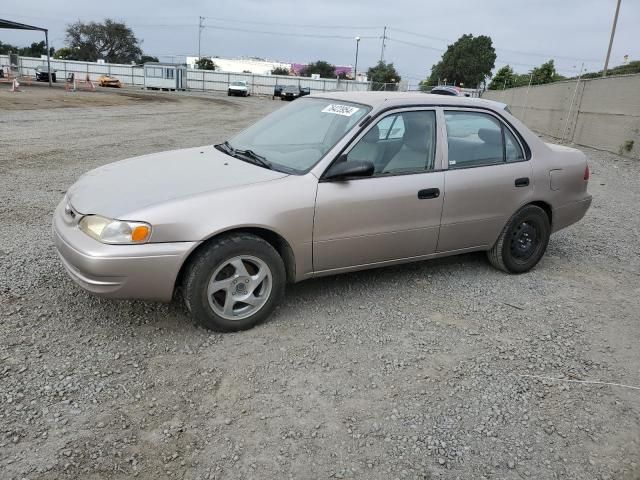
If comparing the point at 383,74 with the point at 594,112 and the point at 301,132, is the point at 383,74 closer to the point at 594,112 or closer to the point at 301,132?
the point at 594,112

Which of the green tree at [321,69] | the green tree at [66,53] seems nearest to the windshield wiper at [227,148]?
the green tree at [66,53]

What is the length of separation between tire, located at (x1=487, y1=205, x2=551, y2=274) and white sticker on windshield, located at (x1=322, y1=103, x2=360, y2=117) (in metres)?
1.80

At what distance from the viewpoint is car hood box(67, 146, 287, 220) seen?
3.34 meters

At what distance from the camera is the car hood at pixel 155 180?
11.0ft

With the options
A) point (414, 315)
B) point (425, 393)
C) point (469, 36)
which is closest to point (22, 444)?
point (425, 393)

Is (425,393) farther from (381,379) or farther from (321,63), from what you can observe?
(321,63)

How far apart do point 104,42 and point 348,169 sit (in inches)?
3676

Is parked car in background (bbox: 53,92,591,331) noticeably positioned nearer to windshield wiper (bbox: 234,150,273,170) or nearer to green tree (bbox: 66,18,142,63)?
windshield wiper (bbox: 234,150,273,170)

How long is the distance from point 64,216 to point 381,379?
2385 millimetres

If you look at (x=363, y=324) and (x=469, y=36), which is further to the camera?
(x=469, y=36)

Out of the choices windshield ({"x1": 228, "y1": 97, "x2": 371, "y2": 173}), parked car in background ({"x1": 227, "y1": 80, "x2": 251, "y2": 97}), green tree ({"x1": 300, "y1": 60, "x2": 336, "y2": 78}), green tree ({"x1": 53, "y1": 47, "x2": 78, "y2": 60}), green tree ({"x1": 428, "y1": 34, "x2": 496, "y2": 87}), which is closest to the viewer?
windshield ({"x1": 228, "y1": 97, "x2": 371, "y2": 173})

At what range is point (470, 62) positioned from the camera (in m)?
77.2

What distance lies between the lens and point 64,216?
360 cm

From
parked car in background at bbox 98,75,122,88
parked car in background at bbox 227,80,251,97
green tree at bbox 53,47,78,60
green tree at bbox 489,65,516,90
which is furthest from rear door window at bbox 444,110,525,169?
green tree at bbox 53,47,78,60
